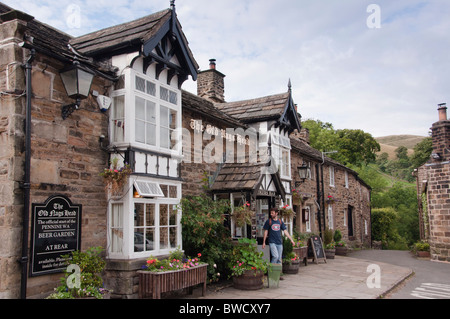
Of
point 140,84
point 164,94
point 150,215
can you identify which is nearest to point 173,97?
point 164,94

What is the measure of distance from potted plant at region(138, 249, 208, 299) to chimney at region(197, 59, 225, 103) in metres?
9.62

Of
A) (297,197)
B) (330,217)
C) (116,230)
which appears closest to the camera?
(116,230)

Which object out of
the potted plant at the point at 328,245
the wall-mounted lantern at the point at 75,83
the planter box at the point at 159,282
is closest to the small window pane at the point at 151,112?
the wall-mounted lantern at the point at 75,83

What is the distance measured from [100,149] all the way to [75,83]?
1.49m

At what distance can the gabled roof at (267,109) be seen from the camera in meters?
13.6

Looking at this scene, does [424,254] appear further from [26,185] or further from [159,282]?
[26,185]

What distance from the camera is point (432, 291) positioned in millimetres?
9305

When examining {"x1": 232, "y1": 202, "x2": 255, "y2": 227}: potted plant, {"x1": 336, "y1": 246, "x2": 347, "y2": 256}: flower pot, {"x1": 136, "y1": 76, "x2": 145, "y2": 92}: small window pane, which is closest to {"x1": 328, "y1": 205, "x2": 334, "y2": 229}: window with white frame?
{"x1": 336, "y1": 246, "x2": 347, "y2": 256}: flower pot

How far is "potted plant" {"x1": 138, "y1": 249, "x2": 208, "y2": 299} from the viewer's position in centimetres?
709

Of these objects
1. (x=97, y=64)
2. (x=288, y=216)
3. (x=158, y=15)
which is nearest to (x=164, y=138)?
(x=97, y=64)

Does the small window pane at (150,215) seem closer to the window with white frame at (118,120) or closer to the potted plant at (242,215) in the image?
the window with white frame at (118,120)

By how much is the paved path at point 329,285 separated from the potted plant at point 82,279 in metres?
2.50

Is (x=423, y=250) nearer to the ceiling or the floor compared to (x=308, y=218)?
nearer to the floor

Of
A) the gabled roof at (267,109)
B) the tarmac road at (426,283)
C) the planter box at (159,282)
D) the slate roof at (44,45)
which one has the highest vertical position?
the gabled roof at (267,109)
